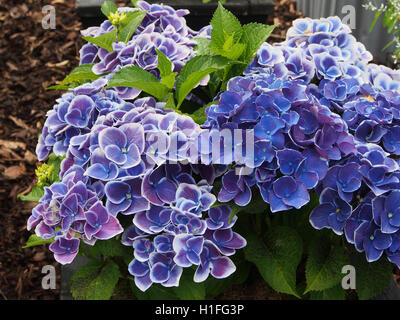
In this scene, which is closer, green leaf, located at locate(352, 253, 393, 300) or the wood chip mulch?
green leaf, located at locate(352, 253, 393, 300)

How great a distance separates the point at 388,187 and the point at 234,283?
0.56 metres

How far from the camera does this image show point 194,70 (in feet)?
4.81

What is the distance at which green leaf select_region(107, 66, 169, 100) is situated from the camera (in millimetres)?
1382

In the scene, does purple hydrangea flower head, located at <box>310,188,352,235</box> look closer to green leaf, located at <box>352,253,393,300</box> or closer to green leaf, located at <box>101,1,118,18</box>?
green leaf, located at <box>352,253,393,300</box>

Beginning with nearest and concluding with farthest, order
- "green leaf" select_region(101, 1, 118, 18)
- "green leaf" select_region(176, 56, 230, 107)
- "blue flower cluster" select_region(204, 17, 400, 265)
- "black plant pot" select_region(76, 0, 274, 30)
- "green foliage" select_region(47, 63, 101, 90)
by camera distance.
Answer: "blue flower cluster" select_region(204, 17, 400, 265) → "green leaf" select_region(176, 56, 230, 107) → "green foliage" select_region(47, 63, 101, 90) → "green leaf" select_region(101, 1, 118, 18) → "black plant pot" select_region(76, 0, 274, 30)

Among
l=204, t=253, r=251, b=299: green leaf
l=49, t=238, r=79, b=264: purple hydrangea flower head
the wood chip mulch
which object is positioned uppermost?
l=49, t=238, r=79, b=264: purple hydrangea flower head

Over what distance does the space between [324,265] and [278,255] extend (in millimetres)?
117

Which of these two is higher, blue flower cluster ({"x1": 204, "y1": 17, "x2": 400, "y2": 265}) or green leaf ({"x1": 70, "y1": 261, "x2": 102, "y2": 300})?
blue flower cluster ({"x1": 204, "y1": 17, "x2": 400, "y2": 265})

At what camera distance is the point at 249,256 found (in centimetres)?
141

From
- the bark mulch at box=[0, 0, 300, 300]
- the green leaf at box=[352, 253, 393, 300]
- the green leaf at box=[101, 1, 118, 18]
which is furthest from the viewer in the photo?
the bark mulch at box=[0, 0, 300, 300]

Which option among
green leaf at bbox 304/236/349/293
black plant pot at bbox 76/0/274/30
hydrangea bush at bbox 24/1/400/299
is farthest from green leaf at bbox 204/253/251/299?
black plant pot at bbox 76/0/274/30

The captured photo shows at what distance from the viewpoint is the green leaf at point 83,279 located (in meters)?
1.40

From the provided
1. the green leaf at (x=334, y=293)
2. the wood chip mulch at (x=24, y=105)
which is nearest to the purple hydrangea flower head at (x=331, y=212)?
the green leaf at (x=334, y=293)

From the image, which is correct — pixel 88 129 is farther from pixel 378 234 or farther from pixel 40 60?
pixel 40 60
